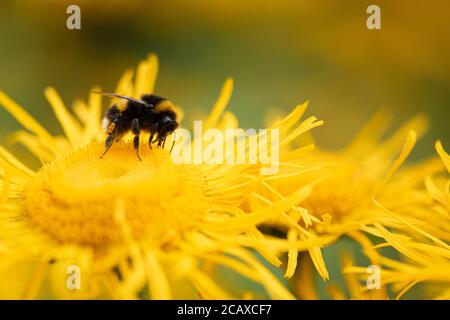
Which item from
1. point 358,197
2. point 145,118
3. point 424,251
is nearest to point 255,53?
point 358,197

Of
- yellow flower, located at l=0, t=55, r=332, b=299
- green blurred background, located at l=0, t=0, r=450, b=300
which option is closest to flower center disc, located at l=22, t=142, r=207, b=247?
yellow flower, located at l=0, t=55, r=332, b=299

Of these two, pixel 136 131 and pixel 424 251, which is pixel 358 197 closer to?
pixel 424 251

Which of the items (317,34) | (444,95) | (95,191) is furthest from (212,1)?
(95,191)

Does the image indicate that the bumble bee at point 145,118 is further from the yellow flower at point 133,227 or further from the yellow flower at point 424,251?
the yellow flower at point 424,251

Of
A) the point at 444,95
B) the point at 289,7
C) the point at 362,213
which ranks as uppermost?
the point at 289,7

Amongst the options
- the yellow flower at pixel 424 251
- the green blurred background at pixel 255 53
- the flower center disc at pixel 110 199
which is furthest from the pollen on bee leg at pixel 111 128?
the green blurred background at pixel 255 53
